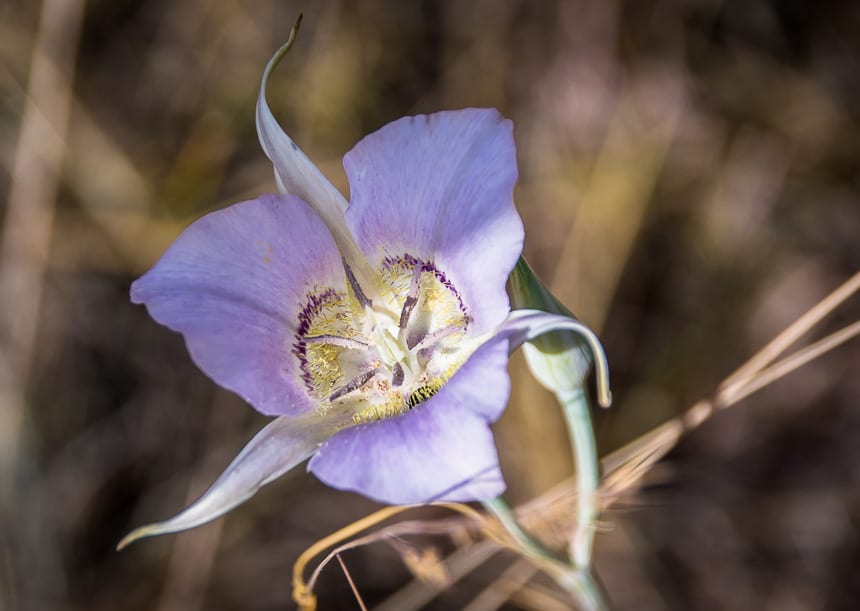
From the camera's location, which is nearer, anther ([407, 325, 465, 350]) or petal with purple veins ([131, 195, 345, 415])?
petal with purple veins ([131, 195, 345, 415])

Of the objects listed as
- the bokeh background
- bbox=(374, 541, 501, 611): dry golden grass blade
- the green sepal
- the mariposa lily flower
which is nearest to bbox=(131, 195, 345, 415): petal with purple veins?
the mariposa lily flower

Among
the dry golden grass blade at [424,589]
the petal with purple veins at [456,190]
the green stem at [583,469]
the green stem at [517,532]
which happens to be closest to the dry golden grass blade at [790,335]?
the green stem at [583,469]

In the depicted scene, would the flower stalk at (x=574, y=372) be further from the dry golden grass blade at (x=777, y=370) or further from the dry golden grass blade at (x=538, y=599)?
the dry golden grass blade at (x=538, y=599)

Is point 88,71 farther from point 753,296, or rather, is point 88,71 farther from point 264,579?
point 753,296

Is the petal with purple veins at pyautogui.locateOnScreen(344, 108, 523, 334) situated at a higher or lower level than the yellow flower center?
higher

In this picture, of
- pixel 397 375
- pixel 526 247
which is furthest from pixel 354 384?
pixel 526 247

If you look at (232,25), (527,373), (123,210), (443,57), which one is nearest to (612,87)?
(443,57)

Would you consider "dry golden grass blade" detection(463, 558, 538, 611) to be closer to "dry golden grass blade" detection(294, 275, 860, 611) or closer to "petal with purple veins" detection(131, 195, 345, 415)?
"dry golden grass blade" detection(294, 275, 860, 611)
